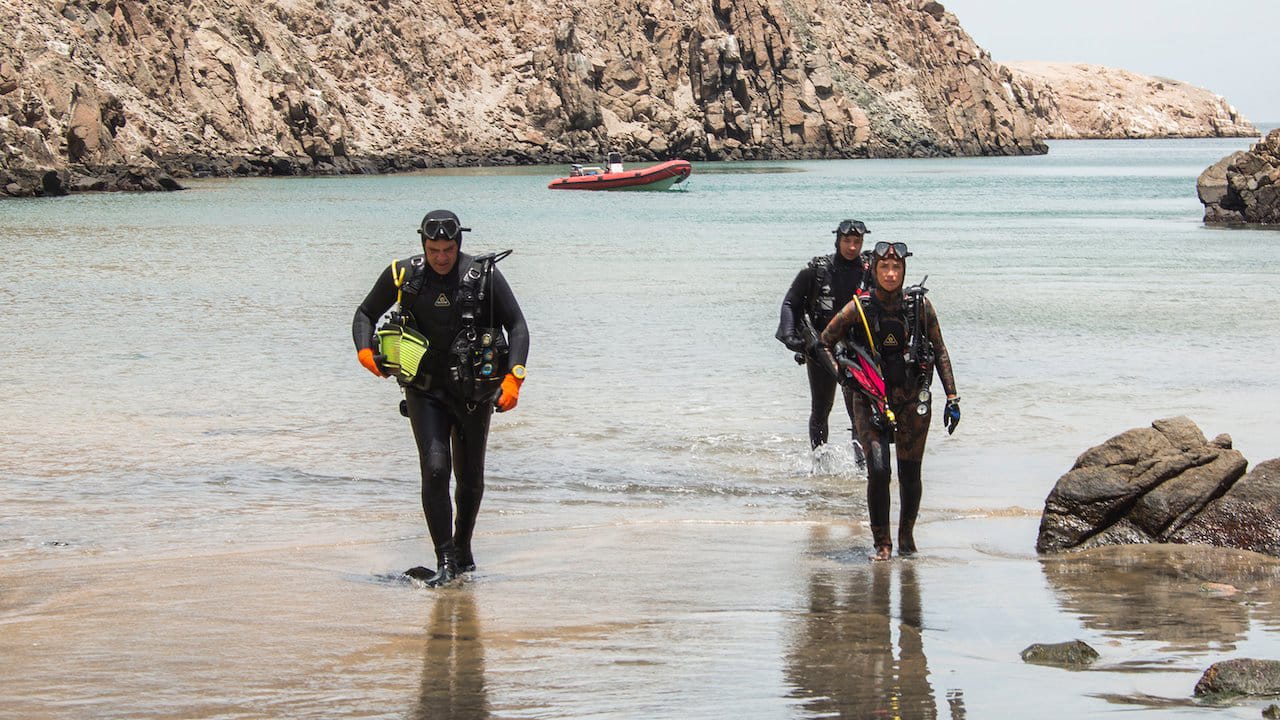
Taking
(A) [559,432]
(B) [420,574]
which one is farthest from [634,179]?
(B) [420,574]

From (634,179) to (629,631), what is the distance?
66.4m

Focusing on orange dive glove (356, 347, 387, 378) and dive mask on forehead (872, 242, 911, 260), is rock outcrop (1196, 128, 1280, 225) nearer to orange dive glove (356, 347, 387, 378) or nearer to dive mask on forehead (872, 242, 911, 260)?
dive mask on forehead (872, 242, 911, 260)

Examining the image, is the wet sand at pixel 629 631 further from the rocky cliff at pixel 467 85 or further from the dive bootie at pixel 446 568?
the rocky cliff at pixel 467 85

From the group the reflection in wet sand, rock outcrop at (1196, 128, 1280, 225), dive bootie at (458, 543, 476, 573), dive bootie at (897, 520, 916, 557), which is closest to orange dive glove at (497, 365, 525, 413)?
dive bootie at (458, 543, 476, 573)

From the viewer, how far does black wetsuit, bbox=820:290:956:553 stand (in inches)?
280

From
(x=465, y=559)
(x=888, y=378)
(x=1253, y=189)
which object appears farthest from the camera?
(x=1253, y=189)

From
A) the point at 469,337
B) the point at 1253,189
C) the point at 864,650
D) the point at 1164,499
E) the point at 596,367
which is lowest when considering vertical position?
the point at 596,367

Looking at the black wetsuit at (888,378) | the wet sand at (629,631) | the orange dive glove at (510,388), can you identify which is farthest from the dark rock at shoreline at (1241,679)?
the orange dive glove at (510,388)

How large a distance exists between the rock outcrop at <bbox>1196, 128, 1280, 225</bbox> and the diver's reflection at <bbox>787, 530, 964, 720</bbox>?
119 ft

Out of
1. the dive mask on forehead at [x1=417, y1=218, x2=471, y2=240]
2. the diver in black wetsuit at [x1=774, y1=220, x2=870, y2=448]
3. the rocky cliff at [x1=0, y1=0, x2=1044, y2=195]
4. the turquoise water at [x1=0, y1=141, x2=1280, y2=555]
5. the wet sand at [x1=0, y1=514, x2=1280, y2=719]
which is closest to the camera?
the wet sand at [x1=0, y1=514, x2=1280, y2=719]

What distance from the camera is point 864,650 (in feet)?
18.1

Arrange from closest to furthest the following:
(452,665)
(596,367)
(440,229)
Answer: (452,665)
(440,229)
(596,367)

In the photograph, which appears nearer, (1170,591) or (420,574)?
(1170,591)

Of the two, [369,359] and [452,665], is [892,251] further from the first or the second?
[452,665]
